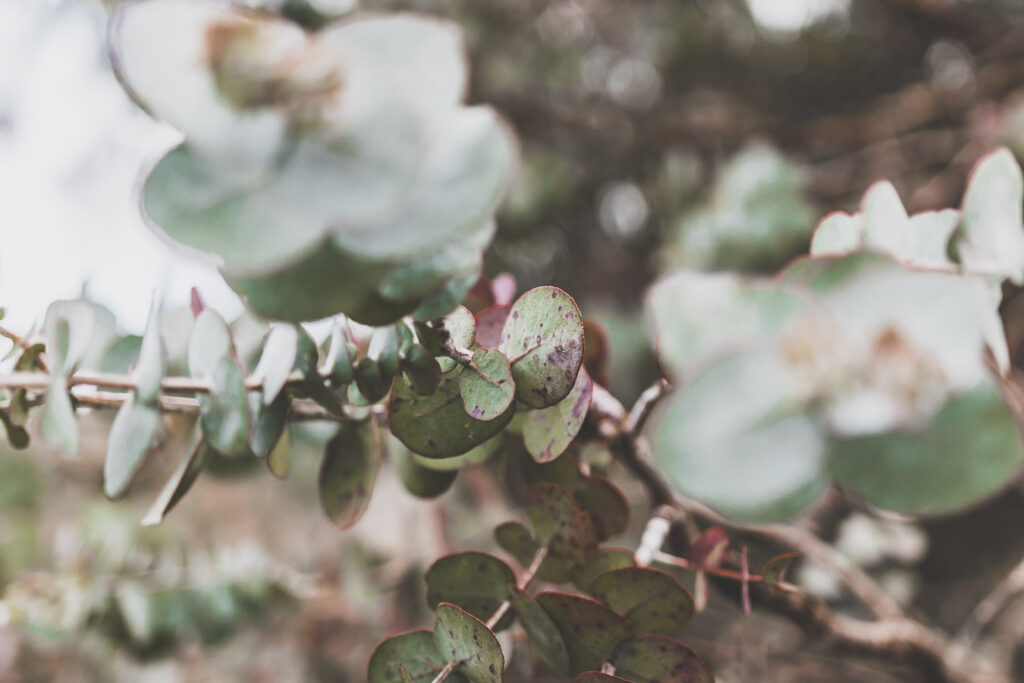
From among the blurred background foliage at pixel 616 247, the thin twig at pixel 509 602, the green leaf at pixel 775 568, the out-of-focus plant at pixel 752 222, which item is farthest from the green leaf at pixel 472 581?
the out-of-focus plant at pixel 752 222

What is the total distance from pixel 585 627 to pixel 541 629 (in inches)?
0.7

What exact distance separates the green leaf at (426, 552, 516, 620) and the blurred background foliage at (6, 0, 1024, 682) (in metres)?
0.26

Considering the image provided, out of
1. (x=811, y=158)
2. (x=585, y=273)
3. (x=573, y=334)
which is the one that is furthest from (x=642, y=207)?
(x=573, y=334)

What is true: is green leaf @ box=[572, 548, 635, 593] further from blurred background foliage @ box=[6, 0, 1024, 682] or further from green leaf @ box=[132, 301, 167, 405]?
blurred background foliage @ box=[6, 0, 1024, 682]

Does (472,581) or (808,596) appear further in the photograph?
(808,596)

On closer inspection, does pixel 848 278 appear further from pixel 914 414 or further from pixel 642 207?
pixel 642 207

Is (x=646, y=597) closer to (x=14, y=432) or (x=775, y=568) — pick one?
(x=775, y=568)

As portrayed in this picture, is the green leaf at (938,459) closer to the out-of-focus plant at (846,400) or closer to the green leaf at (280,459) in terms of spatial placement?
the out-of-focus plant at (846,400)

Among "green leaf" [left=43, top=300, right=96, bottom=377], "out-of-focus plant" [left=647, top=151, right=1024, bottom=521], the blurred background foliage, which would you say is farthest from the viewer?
the blurred background foliage

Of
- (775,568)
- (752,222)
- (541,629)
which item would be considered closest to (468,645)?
(541,629)

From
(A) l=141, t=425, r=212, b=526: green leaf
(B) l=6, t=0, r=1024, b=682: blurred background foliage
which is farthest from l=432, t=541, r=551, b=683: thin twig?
(B) l=6, t=0, r=1024, b=682: blurred background foliage

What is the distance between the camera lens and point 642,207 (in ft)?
4.03

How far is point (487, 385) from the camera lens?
0.21 m

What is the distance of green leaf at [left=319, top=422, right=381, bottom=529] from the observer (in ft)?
0.85
